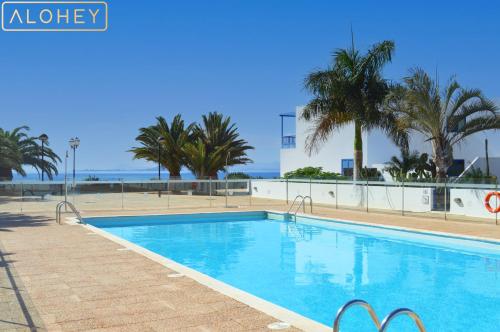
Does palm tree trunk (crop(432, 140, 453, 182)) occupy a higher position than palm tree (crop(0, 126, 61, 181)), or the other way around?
palm tree (crop(0, 126, 61, 181))

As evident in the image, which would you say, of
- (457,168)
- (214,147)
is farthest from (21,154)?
(457,168)

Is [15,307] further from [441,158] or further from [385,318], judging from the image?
[441,158]

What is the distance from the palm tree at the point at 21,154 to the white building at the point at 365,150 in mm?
15790

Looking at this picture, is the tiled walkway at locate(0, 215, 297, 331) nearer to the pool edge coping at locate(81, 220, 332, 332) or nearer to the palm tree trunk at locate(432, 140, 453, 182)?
the pool edge coping at locate(81, 220, 332, 332)

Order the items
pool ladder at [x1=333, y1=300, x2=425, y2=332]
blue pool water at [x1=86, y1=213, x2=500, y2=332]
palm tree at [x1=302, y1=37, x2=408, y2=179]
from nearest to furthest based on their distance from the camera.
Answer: pool ladder at [x1=333, y1=300, x2=425, y2=332] → blue pool water at [x1=86, y1=213, x2=500, y2=332] → palm tree at [x1=302, y1=37, x2=408, y2=179]

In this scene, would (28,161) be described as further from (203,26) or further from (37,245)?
(37,245)

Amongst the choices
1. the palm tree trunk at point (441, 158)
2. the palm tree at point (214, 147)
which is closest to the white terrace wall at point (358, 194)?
the palm tree trunk at point (441, 158)

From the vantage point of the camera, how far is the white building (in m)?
27.2

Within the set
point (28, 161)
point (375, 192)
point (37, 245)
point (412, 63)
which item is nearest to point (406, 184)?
point (375, 192)

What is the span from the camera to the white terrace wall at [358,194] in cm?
1891

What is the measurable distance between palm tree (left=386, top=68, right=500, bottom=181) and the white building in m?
5.76

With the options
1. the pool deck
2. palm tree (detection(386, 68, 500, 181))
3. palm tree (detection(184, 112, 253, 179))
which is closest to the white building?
palm tree (detection(184, 112, 253, 179))

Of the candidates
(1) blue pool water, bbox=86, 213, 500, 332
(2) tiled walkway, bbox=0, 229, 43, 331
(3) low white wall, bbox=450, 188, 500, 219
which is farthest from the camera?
(3) low white wall, bbox=450, 188, 500, 219

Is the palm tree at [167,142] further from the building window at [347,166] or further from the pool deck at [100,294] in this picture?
the pool deck at [100,294]
